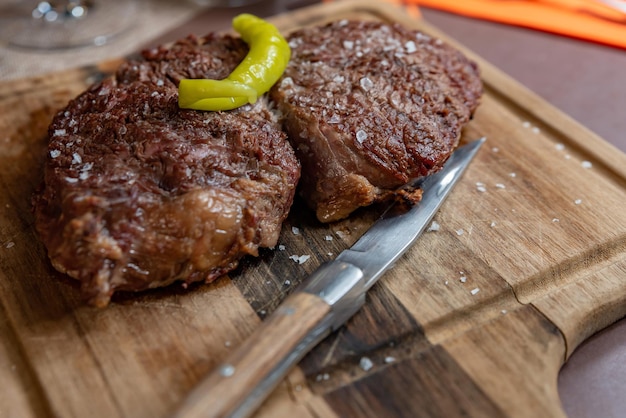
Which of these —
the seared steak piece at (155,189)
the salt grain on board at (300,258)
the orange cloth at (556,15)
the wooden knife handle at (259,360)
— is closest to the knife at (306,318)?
the wooden knife handle at (259,360)

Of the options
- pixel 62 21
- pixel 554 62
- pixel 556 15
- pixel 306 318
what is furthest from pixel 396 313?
pixel 62 21

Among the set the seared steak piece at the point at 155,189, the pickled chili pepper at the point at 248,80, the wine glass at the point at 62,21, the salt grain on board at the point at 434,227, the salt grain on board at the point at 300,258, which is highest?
the pickled chili pepper at the point at 248,80

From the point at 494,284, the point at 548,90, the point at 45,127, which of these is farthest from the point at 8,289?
the point at 548,90

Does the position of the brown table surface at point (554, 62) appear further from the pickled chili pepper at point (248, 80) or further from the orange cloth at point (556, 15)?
the pickled chili pepper at point (248, 80)

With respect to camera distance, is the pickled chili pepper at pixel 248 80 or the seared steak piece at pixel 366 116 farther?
the seared steak piece at pixel 366 116

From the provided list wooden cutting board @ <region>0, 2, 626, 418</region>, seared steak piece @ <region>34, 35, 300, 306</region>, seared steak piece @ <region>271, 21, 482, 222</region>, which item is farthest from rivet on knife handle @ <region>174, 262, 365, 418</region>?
seared steak piece @ <region>271, 21, 482, 222</region>

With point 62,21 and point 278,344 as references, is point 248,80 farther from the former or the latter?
point 62,21
